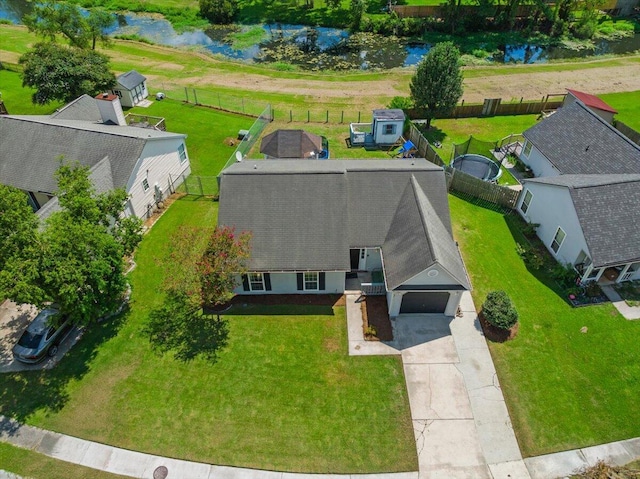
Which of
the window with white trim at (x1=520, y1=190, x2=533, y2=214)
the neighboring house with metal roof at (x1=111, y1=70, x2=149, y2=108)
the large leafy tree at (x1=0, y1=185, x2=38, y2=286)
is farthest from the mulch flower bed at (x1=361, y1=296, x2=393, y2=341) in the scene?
the neighboring house with metal roof at (x1=111, y1=70, x2=149, y2=108)

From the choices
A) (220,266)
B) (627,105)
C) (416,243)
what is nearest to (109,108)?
(220,266)

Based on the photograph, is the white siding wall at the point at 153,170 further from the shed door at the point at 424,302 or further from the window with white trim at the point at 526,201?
the window with white trim at the point at 526,201

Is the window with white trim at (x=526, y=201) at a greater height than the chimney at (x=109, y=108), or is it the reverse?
the chimney at (x=109, y=108)

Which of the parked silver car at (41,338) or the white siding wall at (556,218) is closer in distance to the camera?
the parked silver car at (41,338)

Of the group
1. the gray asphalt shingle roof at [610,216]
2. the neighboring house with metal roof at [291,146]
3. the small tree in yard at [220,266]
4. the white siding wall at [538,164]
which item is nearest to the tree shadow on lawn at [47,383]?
the small tree in yard at [220,266]

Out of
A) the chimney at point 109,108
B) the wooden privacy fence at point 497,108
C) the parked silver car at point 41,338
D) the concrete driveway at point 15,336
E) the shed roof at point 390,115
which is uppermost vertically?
the chimney at point 109,108

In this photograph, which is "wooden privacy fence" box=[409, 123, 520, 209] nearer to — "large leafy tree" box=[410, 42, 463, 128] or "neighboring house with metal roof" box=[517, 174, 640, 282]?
"neighboring house with metal roof" box=[517, 174, 640, 282]
